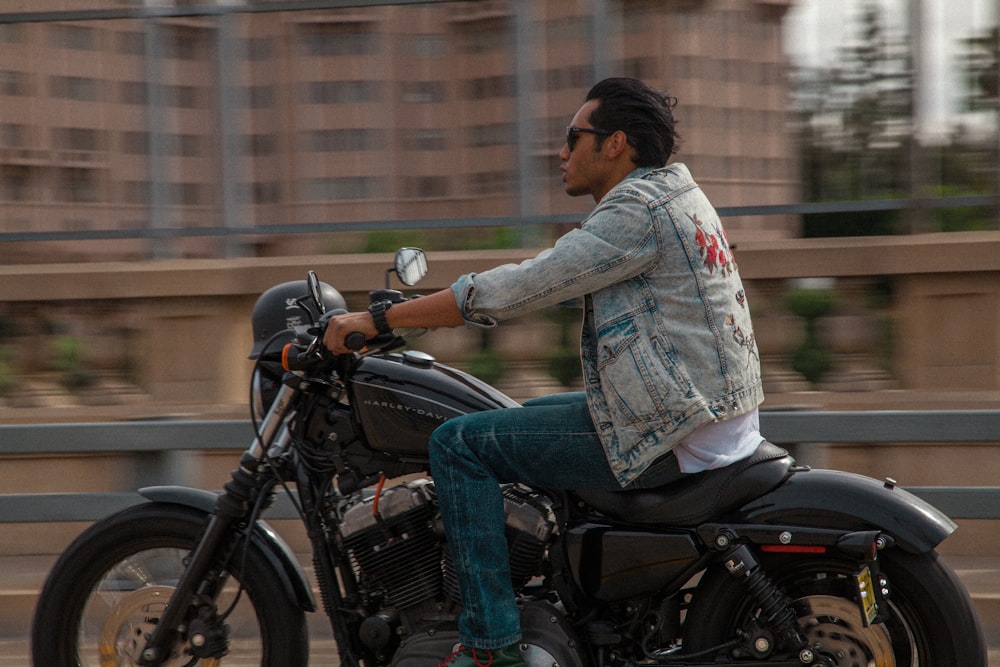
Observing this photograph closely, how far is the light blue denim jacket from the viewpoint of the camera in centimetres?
303

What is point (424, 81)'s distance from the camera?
6.07 m

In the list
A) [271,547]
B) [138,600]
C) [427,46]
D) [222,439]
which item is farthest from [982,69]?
[138,600]

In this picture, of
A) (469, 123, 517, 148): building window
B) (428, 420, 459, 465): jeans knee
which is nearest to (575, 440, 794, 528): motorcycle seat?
(428, 420, 459, 465): jeans knee

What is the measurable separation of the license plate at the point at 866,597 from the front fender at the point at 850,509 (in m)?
0.12

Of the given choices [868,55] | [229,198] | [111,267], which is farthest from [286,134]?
[868,55]

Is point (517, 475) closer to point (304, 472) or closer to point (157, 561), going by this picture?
point (304, 472)

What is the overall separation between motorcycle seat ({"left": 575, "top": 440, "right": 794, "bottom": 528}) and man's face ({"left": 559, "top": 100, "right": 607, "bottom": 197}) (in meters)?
0.77

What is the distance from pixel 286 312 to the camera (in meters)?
3.43

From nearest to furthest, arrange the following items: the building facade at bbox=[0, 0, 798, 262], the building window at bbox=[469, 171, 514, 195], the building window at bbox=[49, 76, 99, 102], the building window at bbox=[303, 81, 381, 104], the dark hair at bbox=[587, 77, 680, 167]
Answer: the dark hair at bbox=[587, 77, 680, 167]
the building facade at bbox=[0, 0, 798, 262]
the building window at bbox=[469, 171, 514, 195]
the building window at bbox=[303, 81, 381, 104]
the building window at bbox=[49, 76, 99, 102]

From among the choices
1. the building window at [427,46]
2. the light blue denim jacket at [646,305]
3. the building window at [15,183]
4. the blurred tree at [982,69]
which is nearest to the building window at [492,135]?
the building window at [427,46]

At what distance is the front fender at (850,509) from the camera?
9.90ft

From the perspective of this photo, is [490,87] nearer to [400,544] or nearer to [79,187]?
[79,187]

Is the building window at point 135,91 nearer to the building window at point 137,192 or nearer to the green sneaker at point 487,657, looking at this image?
the building window at point 137,192

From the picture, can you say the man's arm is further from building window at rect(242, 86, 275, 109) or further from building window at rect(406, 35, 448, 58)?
building window at rect(242, 86, 275, 109)
